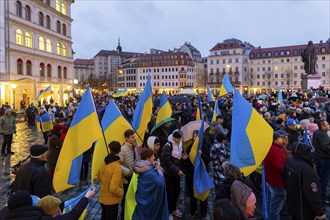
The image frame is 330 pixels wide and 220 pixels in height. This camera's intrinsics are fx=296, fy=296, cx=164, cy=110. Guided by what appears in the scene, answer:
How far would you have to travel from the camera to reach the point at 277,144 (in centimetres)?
616

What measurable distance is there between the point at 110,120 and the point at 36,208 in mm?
3707

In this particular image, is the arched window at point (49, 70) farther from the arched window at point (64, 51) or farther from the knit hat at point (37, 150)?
the knit hat at point (37, 150)

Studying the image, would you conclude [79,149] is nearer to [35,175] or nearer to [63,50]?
[35,175]

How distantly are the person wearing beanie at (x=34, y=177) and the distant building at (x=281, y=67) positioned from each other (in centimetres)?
9854

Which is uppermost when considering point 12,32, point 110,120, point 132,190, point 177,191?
point 12,32

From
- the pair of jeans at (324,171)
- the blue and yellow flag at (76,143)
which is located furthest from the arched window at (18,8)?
the pair of jeans at (324,171)

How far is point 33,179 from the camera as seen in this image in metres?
4.96

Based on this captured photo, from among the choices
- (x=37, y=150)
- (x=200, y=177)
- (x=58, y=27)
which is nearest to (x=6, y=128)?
(x=37, y=150)

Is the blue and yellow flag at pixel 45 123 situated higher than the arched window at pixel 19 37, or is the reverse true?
the arched window at pixel 19 37

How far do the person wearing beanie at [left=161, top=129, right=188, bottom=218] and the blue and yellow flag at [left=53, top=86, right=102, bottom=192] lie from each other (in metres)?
1.54

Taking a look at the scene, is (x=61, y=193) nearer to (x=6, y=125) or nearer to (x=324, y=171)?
(x=6, y=125)

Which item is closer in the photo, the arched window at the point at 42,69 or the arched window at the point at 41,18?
the arched window at the point at 41,18

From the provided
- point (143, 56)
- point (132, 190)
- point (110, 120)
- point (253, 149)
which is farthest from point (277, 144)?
point (143, 56)

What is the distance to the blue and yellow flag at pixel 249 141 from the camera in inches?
227
